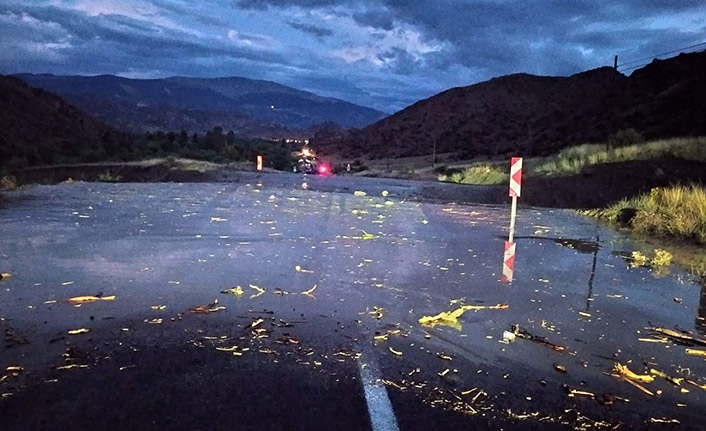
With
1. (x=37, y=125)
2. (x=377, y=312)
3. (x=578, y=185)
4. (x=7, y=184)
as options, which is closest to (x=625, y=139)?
(x=578, y=185)

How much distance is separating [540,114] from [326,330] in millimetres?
114440

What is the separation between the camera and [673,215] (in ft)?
48.3

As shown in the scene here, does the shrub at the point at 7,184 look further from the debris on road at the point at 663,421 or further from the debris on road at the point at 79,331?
the debris on road at the point at 663,421

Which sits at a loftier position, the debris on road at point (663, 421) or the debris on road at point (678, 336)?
the debris on road at point (678, 336)

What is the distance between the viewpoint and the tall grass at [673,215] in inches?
548

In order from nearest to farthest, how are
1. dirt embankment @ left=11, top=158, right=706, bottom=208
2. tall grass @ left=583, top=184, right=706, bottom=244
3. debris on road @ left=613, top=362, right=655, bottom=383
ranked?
debris on road @ left=613, top=362, right=655, bottom=383 < tall grass @ left=583, top=184, right=706, bottom=244 < dirt embankment @ left=11, top=158, right=706, bottom=208

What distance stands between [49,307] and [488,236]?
9054 millimetres

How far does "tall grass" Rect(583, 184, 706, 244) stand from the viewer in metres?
13.9

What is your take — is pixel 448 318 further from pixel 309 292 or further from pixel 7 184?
pixel 7 184

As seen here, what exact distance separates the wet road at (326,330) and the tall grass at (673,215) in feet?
4.55

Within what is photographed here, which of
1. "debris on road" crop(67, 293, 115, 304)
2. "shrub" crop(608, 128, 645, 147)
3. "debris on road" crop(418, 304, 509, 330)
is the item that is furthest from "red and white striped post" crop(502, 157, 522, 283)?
"shrub" crop(608, 128, 645, 147)

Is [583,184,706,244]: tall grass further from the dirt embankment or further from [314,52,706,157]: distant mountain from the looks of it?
[314,52,706,157]: distant mountain

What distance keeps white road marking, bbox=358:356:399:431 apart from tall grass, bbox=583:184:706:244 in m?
10.4

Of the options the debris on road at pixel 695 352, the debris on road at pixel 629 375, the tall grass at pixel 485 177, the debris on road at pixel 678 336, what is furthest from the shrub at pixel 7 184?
the tall grass at pixel 485 177
